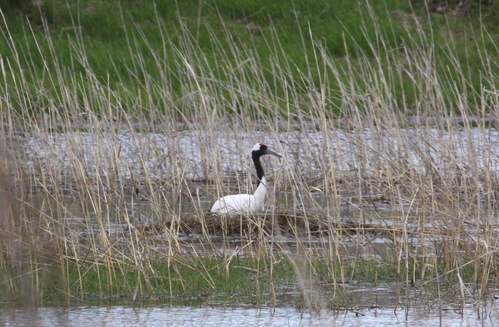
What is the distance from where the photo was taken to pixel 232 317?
458cm

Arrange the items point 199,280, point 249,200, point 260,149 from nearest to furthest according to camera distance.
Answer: point 199,280 → point 249,200 → point 260,149

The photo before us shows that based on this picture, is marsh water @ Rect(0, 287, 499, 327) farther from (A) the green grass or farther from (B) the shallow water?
(A) the green grass

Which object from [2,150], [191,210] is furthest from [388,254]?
[2,150]

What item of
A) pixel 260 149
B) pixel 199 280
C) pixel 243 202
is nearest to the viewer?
pixel 199 280

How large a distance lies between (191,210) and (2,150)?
6.00m

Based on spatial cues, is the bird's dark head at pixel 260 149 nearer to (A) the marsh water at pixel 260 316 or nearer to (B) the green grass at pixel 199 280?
(B) the green grass at pixel 199 280

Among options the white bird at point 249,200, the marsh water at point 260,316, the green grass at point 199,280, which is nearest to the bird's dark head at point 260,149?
the white bird at point 249,200

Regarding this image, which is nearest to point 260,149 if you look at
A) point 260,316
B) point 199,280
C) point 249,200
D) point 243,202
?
point 243,202

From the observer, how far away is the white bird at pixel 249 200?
6557 millimetres

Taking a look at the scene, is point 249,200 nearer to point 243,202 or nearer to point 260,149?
point 243,202

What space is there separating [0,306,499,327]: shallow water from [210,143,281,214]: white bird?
1.56m

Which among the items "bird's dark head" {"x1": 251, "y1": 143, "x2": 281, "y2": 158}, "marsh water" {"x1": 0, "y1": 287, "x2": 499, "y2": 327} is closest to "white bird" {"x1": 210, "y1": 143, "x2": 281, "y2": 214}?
"bird's dark head" {"x1": 251, "y1": 143, "x2": 281, "y2": 158}

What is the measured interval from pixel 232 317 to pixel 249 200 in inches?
71.7

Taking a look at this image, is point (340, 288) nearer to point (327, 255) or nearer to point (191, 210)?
point (327, 255)
